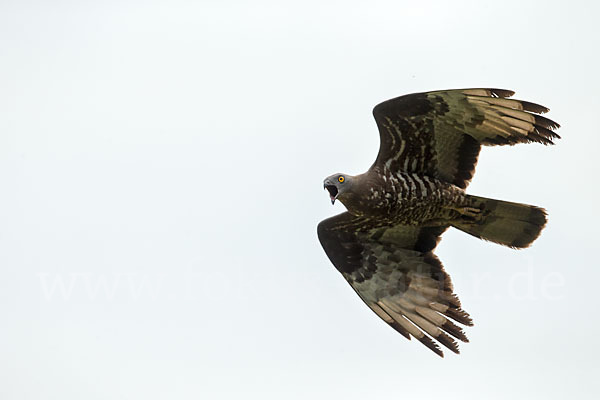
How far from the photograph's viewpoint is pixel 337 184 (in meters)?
15.8

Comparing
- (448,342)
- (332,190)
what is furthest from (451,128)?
(448,342)

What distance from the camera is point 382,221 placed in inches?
658

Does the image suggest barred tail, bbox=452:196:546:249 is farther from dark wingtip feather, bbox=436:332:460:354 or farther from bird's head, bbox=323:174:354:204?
bird's head, bbox=323:174:354:204

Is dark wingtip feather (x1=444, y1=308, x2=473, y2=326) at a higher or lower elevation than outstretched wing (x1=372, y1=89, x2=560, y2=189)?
lower

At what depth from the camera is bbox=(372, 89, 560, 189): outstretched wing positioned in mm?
15188

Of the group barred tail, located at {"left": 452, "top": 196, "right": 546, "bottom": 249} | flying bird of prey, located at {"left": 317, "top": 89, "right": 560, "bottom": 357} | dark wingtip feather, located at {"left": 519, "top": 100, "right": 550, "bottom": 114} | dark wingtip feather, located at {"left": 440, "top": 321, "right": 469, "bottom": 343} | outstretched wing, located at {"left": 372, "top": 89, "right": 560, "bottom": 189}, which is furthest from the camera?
dark wingtip feather, located at {"left": 440, "top": 321, "right": 469, "bottom": 343}

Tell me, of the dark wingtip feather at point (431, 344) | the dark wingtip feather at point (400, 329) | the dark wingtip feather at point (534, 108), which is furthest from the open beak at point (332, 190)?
the dark wingtip feather at point (534, 108)

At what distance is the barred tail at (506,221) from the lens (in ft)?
51.9

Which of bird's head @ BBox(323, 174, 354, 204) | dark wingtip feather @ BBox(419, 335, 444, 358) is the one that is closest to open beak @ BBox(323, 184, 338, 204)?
bird's head @ BBox(323, 174, 354, 204)

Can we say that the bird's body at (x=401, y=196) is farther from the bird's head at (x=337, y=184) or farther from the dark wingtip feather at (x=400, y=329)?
the dark wingtip feather at (x=400, y=329)

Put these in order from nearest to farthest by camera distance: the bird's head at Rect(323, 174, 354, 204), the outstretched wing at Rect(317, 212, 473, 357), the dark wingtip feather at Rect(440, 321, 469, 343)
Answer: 1. the bird's head at Rect(323, 174, 354, 204)
2. the dark wingtip feather at Rect(440, 321, 469, 343)
3. the outstretched wing at Rect(317, 212, 473, 357)

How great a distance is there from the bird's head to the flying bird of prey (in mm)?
14

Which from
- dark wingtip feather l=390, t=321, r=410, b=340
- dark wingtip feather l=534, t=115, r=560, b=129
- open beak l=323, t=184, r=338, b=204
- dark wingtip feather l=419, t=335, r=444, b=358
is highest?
dark wingtip feather l=534, t=115, r=560, b=129

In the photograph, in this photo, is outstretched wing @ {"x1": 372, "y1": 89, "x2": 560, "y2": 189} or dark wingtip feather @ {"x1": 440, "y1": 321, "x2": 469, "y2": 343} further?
dark wingtip feather @ {"x1": 440, "y1": 321, "x2": 469, "y2": 343}
